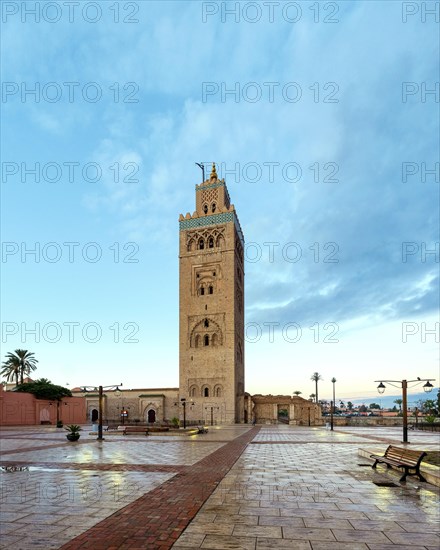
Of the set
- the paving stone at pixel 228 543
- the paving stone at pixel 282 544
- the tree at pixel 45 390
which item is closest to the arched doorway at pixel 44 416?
the tree at pixel 45 390

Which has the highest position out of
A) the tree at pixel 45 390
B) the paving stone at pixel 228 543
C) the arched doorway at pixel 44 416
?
the paving stone at pixel 228 543

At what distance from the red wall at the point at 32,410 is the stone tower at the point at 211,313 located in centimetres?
1278

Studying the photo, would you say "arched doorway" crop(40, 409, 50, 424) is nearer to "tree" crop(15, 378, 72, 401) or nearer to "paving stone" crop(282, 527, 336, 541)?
"tree" crop(15, 378, 72, 401)

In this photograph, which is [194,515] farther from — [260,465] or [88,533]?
[260,465]

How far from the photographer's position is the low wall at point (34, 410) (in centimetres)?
4188

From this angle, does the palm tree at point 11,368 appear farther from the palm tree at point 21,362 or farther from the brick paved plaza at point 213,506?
the brick paved plaza at point 213,506

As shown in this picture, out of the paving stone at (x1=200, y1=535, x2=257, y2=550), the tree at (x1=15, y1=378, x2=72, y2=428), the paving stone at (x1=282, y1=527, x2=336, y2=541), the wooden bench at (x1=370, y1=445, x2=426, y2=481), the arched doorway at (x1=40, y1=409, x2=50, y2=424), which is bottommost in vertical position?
the arched doorway at (x1=40, y1=409, x2=50, y2=424)

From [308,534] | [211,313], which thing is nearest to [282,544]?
[308,534]

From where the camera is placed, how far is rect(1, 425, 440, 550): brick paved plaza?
568 cm

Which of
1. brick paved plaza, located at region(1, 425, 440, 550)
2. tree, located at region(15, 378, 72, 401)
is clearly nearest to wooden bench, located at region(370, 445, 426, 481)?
brick paved plaza, located at region(1, 425, 440, 550)

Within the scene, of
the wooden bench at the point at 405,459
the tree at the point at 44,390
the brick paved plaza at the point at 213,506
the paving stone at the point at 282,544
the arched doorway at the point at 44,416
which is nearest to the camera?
the paving stone at the point at 282,544

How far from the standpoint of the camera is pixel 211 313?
53.7 meters

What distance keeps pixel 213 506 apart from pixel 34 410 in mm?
43641

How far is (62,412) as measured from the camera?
5028 cm
